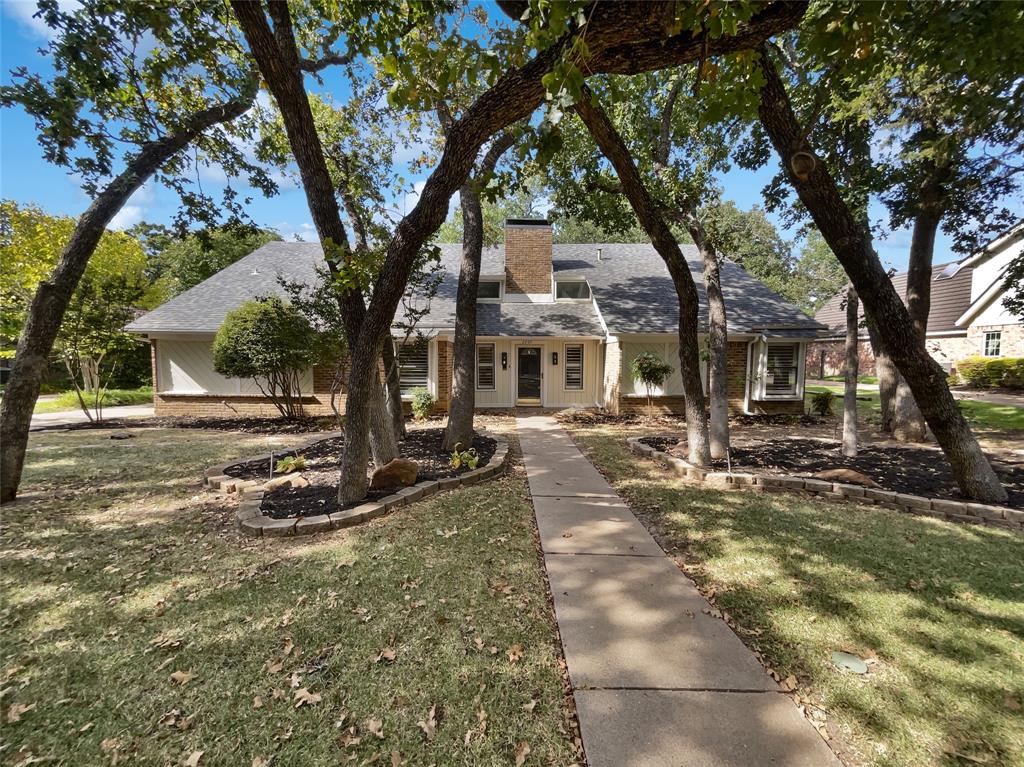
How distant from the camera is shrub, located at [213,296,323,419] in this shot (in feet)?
31.4

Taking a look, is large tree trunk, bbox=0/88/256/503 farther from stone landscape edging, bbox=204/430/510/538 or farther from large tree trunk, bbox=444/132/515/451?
large tree trunk, bbox=444/132/515/451

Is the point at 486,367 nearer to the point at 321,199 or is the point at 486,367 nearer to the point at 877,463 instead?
the point at 321,199

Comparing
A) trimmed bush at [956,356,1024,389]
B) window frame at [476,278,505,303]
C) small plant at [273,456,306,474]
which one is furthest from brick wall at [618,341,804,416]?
trimmed bush at [956,356,1024,389]

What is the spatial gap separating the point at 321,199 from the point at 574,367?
406 inches

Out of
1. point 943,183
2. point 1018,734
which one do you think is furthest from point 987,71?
point 943,183

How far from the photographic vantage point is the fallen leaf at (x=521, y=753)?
5.87ft

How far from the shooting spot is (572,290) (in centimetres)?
1504

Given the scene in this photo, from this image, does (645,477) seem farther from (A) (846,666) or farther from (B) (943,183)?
(B) (943,183)

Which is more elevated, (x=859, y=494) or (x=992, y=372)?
(x=992, y=372)

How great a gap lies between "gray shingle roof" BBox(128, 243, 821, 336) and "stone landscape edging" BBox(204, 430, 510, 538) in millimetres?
6767

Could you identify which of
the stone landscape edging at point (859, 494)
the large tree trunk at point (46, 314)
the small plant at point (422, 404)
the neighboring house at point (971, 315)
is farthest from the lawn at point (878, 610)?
the neighboring house at point (971, 315)

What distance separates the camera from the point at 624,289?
1429 centimetres

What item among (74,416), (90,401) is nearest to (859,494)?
(74,416)

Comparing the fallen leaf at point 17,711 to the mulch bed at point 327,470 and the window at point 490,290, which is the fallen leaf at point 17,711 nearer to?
the mulch bed at point 327,470
